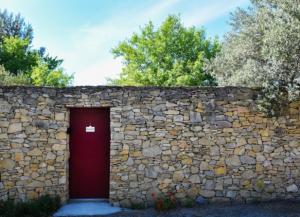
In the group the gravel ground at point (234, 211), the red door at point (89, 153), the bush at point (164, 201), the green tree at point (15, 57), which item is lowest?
the gravel ground at point (234, 211)

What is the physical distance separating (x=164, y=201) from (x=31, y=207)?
271cm

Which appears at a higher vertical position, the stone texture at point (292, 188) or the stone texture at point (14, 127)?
the stone texture at point (14, 127)

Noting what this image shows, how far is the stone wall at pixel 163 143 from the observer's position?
7812 millimetres

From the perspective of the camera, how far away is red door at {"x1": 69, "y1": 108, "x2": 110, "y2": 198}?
8.20 meters

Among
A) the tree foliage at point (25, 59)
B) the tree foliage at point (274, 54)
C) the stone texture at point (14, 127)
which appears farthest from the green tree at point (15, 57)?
the tree foliage at point (274, 54)

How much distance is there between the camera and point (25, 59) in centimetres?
2567

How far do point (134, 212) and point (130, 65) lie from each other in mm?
20281

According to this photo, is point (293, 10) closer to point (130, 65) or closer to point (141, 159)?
point (141, 159)

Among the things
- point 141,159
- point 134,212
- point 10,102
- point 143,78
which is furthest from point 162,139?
point 143,78

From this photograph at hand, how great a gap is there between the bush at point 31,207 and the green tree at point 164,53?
16.4 metres

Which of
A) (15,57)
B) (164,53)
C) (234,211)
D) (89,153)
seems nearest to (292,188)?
(234,211)

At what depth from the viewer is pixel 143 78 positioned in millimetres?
24875

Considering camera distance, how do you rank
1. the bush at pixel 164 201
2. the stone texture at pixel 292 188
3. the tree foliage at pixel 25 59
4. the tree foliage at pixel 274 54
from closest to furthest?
the bush at pixel 164 201
the tree foliage at pixel 274 54
the stone texture at pixel 292 188
the tree foliage at pixel 25 59

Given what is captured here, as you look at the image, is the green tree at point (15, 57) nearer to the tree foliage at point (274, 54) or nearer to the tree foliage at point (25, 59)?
the tree foliage at point (25, 59)
